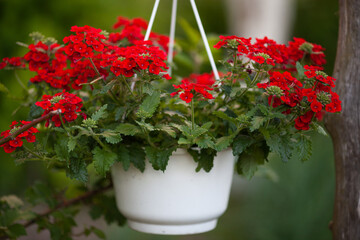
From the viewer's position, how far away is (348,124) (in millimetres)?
1216

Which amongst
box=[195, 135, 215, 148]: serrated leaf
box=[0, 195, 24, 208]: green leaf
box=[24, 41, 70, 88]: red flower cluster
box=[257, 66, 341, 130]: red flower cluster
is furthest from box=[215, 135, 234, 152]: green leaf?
box=[0, 195, 24, 208]: green leaf

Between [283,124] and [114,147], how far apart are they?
16.8 inches

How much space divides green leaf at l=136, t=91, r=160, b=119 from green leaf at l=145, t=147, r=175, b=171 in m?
0.11

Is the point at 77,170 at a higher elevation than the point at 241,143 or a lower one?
lower

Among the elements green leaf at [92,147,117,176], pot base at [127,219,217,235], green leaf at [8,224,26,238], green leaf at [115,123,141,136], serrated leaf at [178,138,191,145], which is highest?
green leaf at [115,123,141,136]

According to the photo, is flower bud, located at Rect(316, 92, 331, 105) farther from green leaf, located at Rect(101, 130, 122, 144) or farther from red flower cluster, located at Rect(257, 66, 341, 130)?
green leaf, located at Rect(101, 130, 122, 144)

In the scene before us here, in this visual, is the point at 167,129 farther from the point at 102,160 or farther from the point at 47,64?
the point at 47,64

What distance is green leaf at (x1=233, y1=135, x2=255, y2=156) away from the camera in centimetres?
109

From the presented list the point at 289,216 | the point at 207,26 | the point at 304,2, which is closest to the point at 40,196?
the point at 289,216

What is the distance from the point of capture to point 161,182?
117 cm

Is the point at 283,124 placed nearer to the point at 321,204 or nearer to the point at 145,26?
the point at 145,26

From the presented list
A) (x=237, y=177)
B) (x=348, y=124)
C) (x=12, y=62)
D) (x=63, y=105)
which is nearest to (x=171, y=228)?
(x=63, y=105)

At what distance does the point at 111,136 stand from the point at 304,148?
1.53 ft

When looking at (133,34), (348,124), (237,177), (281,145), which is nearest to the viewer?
(281,145)
